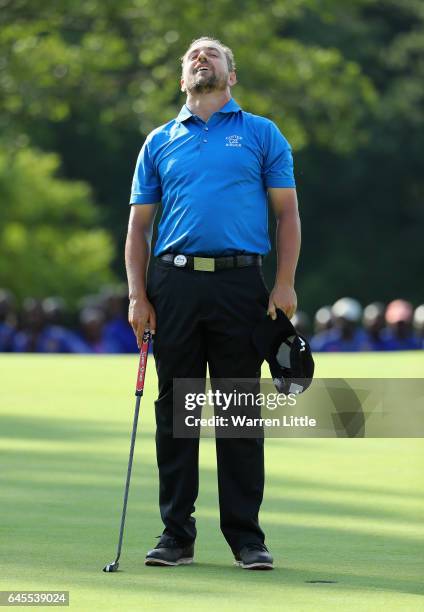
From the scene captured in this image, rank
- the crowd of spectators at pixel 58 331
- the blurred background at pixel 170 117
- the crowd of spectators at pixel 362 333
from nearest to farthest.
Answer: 1. the crowd of spectators at pixel 58 331
2. the crowd of spectators at pixel 362 333
3. the blurred background at pixel 170 117

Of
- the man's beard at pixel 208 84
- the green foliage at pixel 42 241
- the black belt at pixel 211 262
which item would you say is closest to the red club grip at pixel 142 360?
the black belt at pixel 211 262

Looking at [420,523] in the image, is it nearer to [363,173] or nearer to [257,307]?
[257,307]

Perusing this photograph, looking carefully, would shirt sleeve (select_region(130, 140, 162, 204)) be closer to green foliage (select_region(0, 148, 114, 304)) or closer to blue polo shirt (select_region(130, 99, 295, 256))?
blue polo shirt (select_region(130, 99, 295, 256))

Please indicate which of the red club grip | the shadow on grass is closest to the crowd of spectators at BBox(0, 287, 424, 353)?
the shadow on grass

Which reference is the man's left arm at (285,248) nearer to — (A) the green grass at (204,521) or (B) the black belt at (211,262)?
(B) the black belt at (211,262)

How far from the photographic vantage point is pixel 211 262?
6.51 meters

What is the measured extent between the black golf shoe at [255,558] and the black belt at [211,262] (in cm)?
108

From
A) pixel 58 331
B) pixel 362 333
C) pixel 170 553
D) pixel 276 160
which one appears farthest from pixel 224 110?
pixel 362 333

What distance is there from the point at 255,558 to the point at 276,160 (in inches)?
60.5

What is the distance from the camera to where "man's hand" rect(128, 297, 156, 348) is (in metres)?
6.59

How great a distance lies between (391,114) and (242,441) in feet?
147

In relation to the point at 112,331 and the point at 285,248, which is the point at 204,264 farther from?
the point at 112,331

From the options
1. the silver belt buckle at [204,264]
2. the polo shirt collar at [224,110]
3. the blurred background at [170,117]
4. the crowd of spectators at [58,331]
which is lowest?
the silver belt buckle at [204,264]

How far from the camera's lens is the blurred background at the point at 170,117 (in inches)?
976
